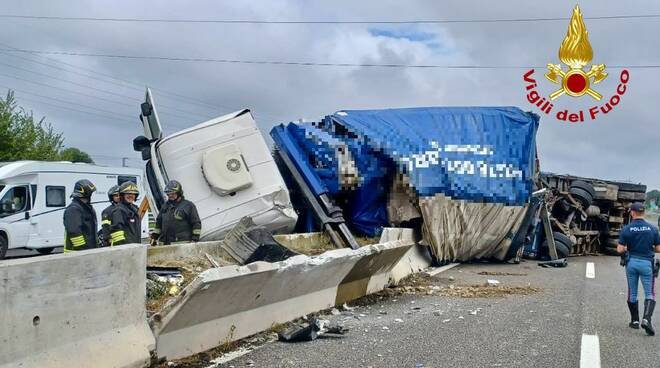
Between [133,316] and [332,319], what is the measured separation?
287 cm

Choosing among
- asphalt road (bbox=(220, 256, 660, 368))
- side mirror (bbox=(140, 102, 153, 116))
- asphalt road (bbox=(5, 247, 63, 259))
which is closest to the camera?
asphalt road (bbox=(220, 256, 660, 368))

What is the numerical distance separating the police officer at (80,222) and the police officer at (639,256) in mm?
5965

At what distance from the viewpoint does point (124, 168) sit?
22.3 meters

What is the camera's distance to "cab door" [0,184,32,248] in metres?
18.5

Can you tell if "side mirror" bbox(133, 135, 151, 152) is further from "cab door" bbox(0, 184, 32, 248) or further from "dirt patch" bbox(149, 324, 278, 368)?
"cab door" bbox(0, 184, 32, 248)

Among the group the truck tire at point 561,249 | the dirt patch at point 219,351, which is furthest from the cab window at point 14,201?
the dirt patch at point 219,351

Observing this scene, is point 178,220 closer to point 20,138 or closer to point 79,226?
point 79,226

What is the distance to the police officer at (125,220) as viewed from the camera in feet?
24.4

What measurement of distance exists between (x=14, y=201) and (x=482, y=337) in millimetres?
16308

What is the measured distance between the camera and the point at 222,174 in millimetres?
10227

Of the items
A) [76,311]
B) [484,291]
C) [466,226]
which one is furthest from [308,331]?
[466,226]

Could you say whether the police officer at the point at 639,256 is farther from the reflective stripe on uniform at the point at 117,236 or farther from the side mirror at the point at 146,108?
the side mirror at the point at 146,108

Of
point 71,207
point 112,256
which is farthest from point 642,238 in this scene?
point 71,207

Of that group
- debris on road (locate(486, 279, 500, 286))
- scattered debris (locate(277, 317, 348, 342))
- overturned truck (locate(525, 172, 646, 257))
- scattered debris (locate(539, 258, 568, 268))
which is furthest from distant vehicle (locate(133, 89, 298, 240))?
overturned truck (locate(525, 172, 646, 257))
